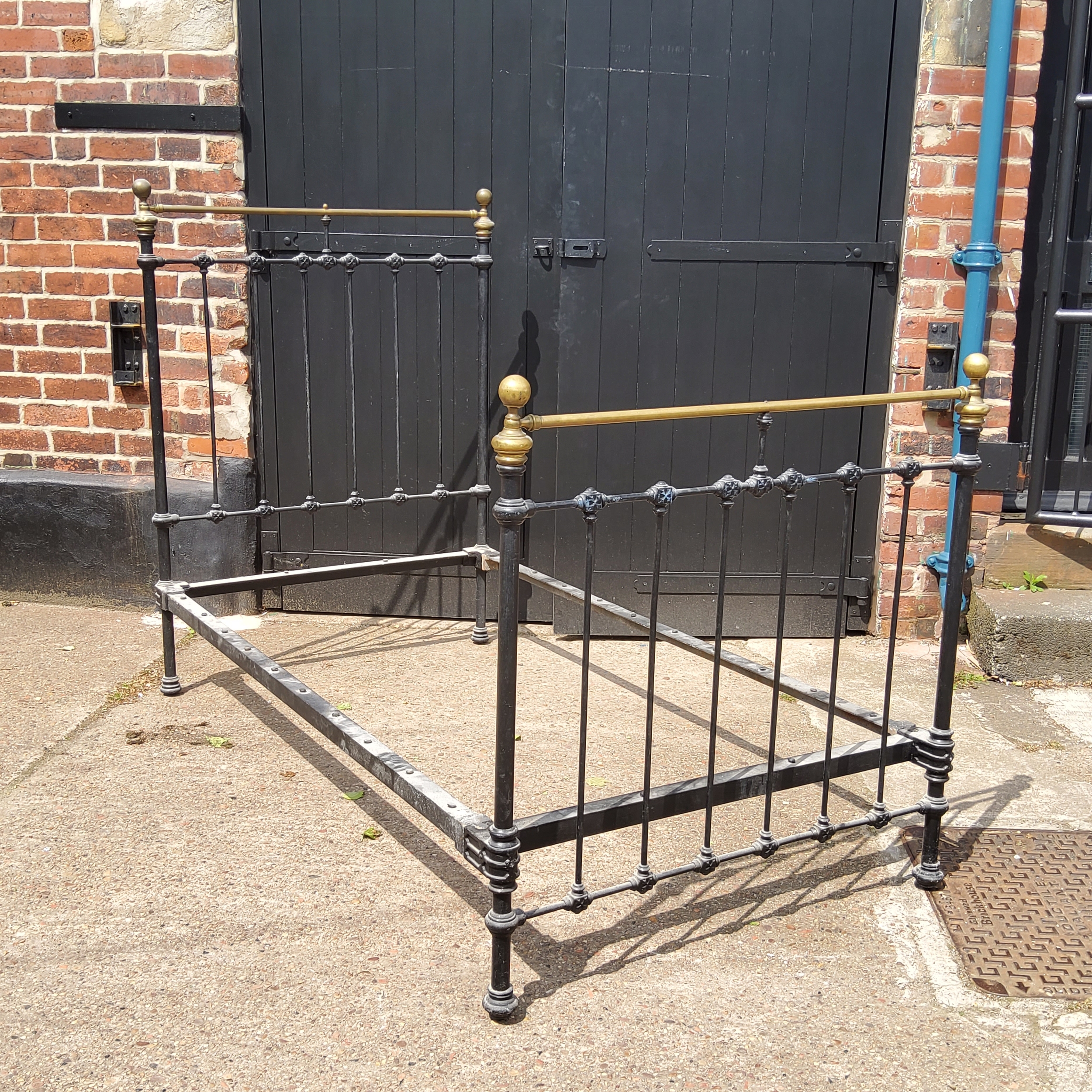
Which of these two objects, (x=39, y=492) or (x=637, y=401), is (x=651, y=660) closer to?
(x=637, y=401)

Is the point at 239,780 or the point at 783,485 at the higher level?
the point at 783,485

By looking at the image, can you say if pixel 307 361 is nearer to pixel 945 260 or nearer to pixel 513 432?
pixel 513 432

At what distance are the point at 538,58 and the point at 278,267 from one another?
1356 millimetres

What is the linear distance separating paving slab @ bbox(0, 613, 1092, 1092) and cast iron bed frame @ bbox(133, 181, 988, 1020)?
130mm

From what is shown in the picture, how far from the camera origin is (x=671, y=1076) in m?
2.33

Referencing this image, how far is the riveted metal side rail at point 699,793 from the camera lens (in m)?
2.55

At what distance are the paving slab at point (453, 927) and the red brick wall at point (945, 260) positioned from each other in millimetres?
934

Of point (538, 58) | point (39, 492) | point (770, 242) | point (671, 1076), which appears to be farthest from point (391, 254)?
point (671, 1076)

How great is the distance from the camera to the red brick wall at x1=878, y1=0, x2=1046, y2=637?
4488 mm

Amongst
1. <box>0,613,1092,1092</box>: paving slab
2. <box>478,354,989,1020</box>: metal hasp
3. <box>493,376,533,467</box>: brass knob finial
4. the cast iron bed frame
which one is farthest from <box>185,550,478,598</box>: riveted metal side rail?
<box>493,376,533,467</box>: brass knob finial

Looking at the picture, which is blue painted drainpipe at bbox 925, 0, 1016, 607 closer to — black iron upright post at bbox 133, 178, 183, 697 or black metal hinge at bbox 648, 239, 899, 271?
black metal hinge at bbox 648, 239, 899, 271

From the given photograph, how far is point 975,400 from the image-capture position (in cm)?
286

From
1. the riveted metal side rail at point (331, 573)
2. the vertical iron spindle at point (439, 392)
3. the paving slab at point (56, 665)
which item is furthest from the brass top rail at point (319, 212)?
the paving slab at point (56, 665)

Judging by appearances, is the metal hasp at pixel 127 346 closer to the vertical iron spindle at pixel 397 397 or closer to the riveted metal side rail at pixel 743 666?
the vertical iron spindle at pixel 397 397
